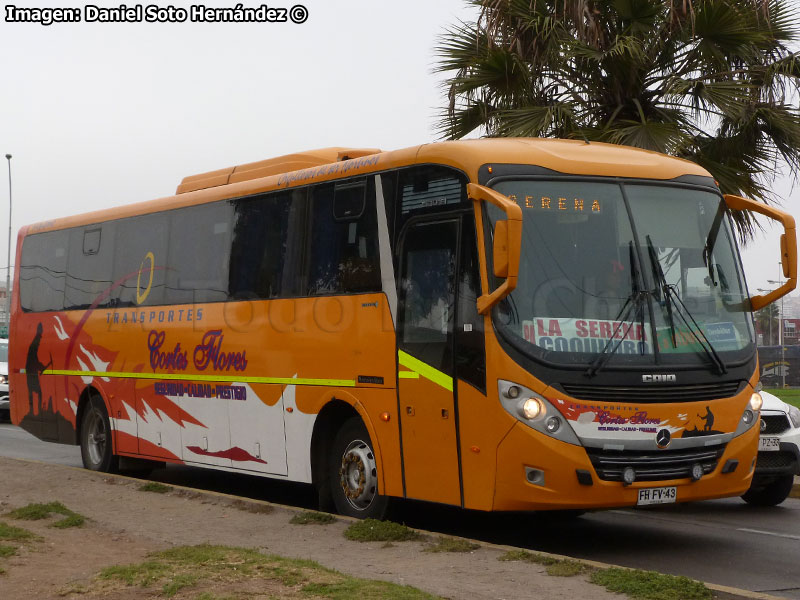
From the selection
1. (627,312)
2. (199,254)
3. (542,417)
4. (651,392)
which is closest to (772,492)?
(651,392)

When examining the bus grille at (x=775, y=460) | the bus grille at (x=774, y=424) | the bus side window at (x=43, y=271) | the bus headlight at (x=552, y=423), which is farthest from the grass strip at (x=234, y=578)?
the bus side window at (x=43, y=271)

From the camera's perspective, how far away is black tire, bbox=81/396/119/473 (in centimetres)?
1574

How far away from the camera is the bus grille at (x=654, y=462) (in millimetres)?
9102

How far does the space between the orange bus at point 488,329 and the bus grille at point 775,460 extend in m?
2.23

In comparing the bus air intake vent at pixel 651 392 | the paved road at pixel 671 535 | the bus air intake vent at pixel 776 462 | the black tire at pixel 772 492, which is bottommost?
the paved road at pixel 671 535

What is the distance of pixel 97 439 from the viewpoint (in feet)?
52.9

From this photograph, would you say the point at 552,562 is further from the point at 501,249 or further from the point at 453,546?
the point at 501,249

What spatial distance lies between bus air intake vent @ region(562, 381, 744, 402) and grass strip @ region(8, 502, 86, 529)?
454 centimetres

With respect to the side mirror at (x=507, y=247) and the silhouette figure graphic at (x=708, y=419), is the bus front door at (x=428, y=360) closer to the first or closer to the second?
the side mirror at (x=507, y=247)

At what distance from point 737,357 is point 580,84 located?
846 cm

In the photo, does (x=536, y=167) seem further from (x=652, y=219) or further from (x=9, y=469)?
(x=9, y=469)

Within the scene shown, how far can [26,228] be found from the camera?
59.2 feet

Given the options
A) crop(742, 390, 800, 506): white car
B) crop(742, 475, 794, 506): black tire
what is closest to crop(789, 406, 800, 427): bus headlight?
crop(742, 390, 800, 506): white car

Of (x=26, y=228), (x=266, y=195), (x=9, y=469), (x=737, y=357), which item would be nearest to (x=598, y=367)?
(x=737, y=357)
